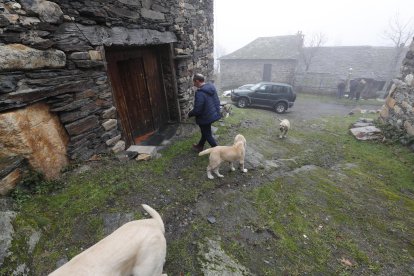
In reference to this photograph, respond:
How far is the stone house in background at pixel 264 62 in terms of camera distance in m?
27.3

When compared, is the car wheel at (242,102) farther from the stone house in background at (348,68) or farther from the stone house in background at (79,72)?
the stone house in background at (348,68)

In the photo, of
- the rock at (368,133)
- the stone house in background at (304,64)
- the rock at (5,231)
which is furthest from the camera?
the stone house in background at (304,64)

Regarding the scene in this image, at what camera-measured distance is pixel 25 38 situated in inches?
117

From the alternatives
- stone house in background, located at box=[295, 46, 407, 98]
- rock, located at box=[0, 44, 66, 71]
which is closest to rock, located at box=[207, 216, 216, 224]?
rock, located at box=[0, 44, 66, 71]

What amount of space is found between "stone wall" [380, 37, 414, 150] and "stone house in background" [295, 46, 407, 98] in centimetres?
1825

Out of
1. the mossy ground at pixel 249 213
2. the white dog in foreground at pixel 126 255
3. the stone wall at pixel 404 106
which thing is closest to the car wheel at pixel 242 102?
the stone wall at pixel 404 106

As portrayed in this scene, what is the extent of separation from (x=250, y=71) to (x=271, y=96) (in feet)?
51.9

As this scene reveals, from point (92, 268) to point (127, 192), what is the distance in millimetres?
2077

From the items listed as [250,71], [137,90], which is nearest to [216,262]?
[137,90]

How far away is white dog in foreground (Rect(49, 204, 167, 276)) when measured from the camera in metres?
1.71

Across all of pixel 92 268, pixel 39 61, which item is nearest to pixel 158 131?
pixel 39 61

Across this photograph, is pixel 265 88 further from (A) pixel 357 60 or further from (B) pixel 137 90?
(A) pixel 357 60

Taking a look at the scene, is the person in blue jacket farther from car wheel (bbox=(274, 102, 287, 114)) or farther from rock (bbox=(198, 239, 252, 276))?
car wheel (bbox=(274, 102, 287, 114))

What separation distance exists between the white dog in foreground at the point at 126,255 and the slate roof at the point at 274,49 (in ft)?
95.1
